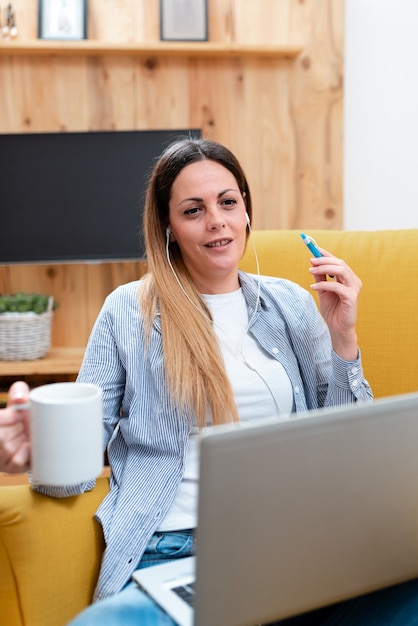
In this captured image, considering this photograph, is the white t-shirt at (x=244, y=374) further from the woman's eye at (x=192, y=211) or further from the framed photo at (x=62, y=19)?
the framed photo at (x=62, y=19)

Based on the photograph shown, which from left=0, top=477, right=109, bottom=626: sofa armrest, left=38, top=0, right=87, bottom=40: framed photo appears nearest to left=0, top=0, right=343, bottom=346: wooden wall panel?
left=38, top=0, right=87, bottom=40: framed photo

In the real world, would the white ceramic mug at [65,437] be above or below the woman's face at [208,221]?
below

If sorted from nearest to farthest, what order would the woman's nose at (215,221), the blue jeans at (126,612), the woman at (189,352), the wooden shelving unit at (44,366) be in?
1. the blue jeans at (126,612)
2. the woman at (189,352)
3. the woman's nose at (215,221)
4. the wooden shelving unit at (44,366)

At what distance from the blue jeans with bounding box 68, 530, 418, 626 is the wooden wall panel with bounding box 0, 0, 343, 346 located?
207 centimetres

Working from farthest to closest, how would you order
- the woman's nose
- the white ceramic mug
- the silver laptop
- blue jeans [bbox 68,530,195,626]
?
1. the woman's nose
2. blue jeans [bbox 68,530,195,626]
3. the white ceramic mug
4. the silver laptop

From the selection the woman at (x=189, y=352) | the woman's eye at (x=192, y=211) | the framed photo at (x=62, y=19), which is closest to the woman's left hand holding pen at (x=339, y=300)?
the woman at (x=189, y=352)

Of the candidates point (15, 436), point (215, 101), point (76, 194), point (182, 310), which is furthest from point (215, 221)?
point (215, 101)

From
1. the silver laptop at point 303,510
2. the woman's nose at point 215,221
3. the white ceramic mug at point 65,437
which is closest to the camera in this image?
the silver laptop at point 303,510

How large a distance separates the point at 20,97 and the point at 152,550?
216cm

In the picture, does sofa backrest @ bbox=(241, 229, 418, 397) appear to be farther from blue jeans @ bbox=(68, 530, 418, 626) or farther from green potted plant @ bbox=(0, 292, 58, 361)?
green potted plant @ bbox=(0, 292, 58, 361)

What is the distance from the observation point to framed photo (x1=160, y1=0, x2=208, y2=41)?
2.85 m

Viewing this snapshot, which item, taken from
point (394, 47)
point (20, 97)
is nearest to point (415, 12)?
point (394, 47)

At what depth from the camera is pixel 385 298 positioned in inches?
62.6

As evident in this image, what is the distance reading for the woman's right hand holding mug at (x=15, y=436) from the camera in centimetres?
90
